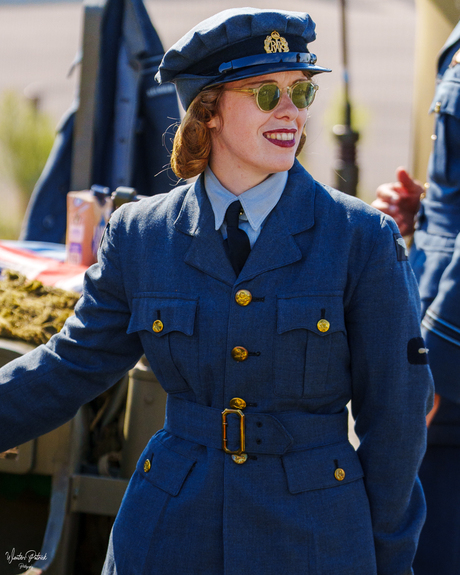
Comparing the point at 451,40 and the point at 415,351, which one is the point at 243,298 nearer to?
the point at 415,351

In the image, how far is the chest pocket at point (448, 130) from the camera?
256 cm

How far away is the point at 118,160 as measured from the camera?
3.77 meters

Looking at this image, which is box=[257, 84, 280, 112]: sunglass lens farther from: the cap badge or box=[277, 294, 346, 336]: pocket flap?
box=[277, 294, 346, 336]: pocket flap

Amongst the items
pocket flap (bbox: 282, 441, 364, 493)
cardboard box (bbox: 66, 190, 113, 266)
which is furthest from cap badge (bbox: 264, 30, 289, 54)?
cardboard box (bbox: 66, 190, 113, 266)

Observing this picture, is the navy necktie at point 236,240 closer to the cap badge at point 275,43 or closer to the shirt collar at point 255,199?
the shirt collar at point 255,199

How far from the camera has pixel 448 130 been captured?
2602 mm

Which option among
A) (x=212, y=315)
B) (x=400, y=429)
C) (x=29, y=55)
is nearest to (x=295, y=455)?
(x=400, y=429)

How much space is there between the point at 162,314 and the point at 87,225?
1.39 meters

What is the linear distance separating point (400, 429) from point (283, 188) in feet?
1.95

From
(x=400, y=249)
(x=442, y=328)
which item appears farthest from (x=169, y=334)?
(x=442, y=328)

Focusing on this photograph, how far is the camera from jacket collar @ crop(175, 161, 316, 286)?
1.69 m

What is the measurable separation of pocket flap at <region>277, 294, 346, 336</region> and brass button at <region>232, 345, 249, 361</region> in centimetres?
8

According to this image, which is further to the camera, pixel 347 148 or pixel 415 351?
pixel 347 148

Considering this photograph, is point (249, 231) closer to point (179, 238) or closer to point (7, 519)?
point (179, 238)
